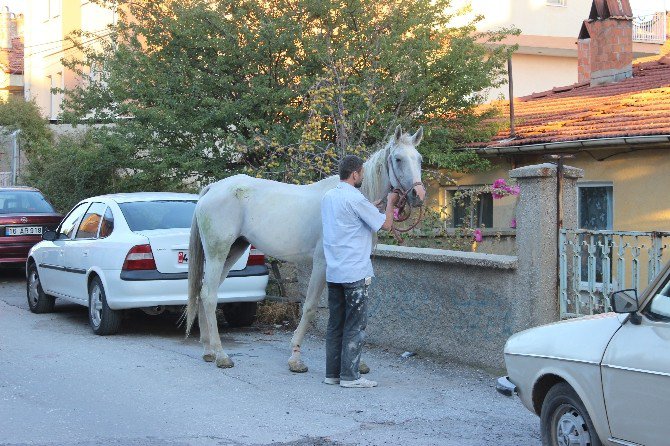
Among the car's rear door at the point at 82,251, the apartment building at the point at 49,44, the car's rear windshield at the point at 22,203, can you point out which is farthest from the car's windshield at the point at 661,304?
the apartment building at the point at 49,44

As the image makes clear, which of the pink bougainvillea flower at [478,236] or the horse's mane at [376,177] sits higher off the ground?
the horse's mane at [376,177]

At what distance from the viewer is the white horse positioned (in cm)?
909

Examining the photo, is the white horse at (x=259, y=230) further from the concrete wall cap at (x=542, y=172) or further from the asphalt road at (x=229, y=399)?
the concrete wall cap at (x=542, y=172)

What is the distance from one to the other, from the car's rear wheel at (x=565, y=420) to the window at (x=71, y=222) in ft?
26.6

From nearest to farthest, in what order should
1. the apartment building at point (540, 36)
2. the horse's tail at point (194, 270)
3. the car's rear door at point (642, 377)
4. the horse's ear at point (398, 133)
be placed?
the car's rear door at point (642, 377) < the horse's ear at point (398, 133) < the horse's tail at point (194, 270) < the apartment building at point (540, 36)

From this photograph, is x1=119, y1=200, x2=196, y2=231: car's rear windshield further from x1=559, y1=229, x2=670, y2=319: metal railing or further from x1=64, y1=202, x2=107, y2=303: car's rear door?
x1=559, y1=229, x2=670, y2=319: metal railing

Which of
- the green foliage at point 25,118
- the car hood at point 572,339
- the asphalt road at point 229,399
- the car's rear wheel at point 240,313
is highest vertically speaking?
the green foliage at point 25,118

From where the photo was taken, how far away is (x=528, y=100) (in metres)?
21.5

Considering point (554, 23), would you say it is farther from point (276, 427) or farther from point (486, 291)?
point (276, 427)

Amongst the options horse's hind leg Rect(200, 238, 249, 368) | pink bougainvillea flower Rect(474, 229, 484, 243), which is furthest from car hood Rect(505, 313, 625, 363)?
pink bougainvillea flower Rect(474, 229, 484, 243)

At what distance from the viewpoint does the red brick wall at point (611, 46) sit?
19984 mm

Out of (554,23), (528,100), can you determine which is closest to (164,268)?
(528,100)

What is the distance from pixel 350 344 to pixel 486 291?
1579 millimetres

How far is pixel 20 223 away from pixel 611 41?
1235 cm
